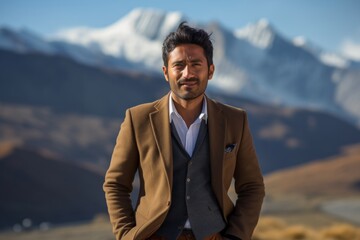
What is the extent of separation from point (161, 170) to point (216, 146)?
0.25 m

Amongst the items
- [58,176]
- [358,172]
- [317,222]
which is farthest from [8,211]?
[358,172]

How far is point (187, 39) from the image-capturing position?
9.89 ft

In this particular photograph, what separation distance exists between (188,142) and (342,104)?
20113 cm

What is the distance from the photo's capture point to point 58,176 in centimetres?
5897

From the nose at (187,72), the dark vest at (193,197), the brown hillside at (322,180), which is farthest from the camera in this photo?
the brown hillside at (322,180)

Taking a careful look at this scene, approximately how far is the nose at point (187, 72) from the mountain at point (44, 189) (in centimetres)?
4579

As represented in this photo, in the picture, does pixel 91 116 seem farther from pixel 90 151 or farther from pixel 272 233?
pixel 272 233

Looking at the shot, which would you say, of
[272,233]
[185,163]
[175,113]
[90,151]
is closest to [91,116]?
[90,151]

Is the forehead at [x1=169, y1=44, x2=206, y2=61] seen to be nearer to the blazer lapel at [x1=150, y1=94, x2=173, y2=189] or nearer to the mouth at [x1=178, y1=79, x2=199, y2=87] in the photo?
the mouth at [x1=178, y1=79, x2=199, y2=87]

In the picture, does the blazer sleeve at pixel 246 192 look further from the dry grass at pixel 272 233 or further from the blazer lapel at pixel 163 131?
the dry grass at pixel 272 233

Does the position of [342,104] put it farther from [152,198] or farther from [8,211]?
[152,198]

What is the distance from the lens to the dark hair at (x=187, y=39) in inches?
119

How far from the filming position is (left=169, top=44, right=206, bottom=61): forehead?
3.01m

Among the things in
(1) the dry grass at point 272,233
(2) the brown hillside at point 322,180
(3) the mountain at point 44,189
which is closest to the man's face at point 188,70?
(1) the dry grass at point 272,233
